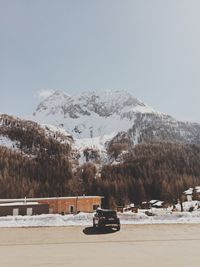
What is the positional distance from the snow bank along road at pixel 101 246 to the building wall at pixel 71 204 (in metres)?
41.8

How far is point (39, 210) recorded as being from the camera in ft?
216

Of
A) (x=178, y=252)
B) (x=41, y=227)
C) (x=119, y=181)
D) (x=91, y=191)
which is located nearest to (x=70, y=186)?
(x=91, y=191)

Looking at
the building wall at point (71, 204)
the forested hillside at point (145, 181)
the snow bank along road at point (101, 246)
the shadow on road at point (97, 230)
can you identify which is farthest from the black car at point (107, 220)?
the forested hillside at point (145, 181)

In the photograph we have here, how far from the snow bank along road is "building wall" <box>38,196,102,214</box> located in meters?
41.8

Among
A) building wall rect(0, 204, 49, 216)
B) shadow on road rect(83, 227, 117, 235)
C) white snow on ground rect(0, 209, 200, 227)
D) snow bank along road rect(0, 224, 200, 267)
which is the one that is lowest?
snow bank along road rect(0, 224, 200, 267)

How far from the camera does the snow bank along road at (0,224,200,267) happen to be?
746 inches

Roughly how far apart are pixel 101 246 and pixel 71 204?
2099 inches

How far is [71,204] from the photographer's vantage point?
7694cm

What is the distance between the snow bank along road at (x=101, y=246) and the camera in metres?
19.0

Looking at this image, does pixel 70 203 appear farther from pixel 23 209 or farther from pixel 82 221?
pixel 82 221

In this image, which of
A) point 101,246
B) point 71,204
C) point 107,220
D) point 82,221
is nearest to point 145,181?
point 71,204

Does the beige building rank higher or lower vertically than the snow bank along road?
higher

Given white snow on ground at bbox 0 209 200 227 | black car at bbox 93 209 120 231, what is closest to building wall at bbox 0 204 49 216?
white snow on ground at bbox 0 209 200 227

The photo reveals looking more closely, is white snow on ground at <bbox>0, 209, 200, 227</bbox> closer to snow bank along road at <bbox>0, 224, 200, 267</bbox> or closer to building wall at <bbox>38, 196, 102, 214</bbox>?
snow bank along road at <bbox>0, 224, 200, 267</bbox>
